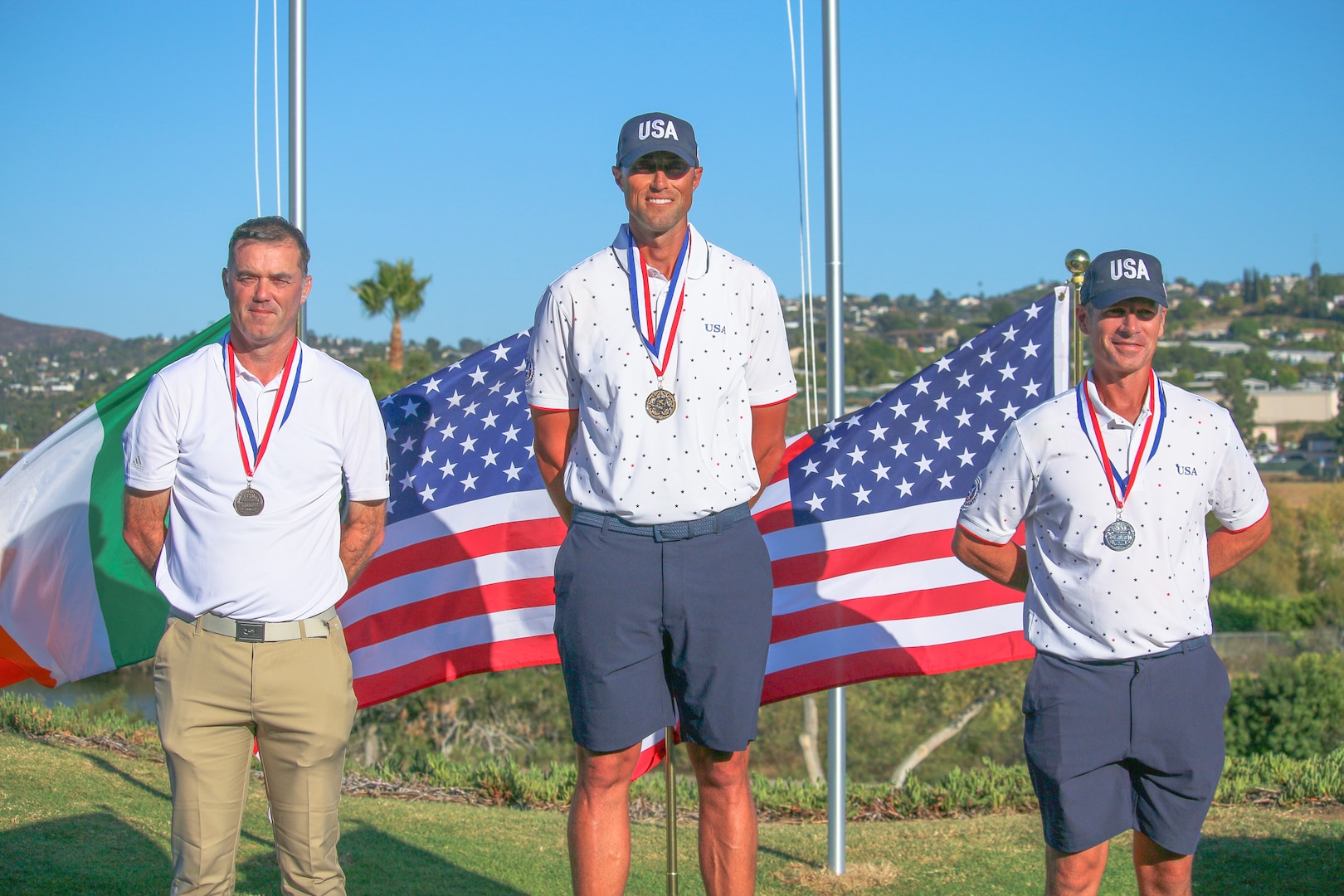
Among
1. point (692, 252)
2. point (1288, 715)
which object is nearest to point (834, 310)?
point (692, 252)

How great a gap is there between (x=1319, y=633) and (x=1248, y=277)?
463 feet

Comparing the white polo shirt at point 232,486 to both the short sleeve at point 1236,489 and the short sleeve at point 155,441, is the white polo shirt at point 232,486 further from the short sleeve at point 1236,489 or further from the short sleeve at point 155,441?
the short sleeve at point 1236,489

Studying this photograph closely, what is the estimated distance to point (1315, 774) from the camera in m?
6.14

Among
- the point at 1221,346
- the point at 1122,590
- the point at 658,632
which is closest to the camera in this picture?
the point at 1122,590

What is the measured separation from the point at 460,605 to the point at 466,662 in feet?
0.81

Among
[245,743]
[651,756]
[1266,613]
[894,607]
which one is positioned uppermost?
[894,607]

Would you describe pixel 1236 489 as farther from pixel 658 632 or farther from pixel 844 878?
pixel 844 878

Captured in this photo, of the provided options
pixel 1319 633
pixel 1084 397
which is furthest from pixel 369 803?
pixel 1319 633

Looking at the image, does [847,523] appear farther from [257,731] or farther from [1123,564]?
[257,731]

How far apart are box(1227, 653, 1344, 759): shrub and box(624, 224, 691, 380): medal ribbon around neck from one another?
9.09 meters

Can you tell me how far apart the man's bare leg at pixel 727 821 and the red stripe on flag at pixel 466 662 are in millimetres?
1752

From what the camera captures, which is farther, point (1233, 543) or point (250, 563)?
point (1233, 543)

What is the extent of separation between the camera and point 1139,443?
10.6 ft

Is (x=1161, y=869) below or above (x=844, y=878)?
above
